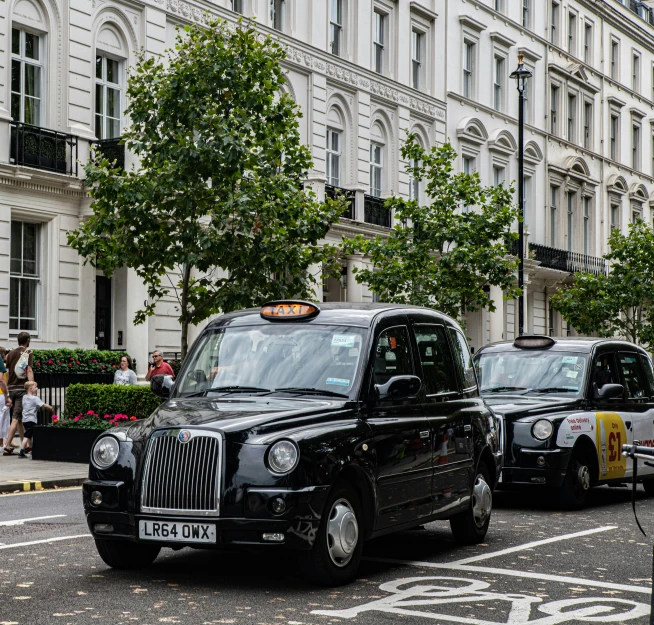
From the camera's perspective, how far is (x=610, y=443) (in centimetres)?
1347

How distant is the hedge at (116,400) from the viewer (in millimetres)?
19125

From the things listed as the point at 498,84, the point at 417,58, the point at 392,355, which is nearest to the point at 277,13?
the point at 417,58

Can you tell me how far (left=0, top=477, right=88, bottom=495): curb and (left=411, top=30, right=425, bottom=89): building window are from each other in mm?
26654

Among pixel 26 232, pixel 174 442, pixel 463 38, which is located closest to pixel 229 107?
pixel 26 232

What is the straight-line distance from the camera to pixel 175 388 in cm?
903

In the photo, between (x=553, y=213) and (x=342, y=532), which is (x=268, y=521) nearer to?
(x=342, y=532)

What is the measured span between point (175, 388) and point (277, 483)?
188cm

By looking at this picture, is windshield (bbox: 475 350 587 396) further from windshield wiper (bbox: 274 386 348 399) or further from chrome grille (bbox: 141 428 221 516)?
chrome grille (bbox: 141 428 221 516)

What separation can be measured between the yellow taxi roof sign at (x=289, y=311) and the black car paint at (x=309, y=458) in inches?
3.2

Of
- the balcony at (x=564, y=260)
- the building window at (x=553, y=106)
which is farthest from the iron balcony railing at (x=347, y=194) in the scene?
the building window at (x=553, y=106)

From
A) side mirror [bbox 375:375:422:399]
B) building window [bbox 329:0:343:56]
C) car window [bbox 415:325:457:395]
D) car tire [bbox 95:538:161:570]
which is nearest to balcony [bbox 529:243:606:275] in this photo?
building window [bbox 329:0:343:56]

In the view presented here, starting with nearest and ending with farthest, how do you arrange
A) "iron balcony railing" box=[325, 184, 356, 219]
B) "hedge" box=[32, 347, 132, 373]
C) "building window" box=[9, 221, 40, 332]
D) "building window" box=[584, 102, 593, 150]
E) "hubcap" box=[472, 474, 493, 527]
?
"hubcap" box=[472, 474, 493, 527]
"hedge" box=[32, 347, 132, 373]
"building window" box=[9, 221, 40, 332]
"iron balcony railing" box=[325, 184, 356, 219]
"building window" box=[584, 102, 593, 150]

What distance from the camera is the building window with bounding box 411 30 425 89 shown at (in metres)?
39.9

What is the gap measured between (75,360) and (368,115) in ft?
50.5
